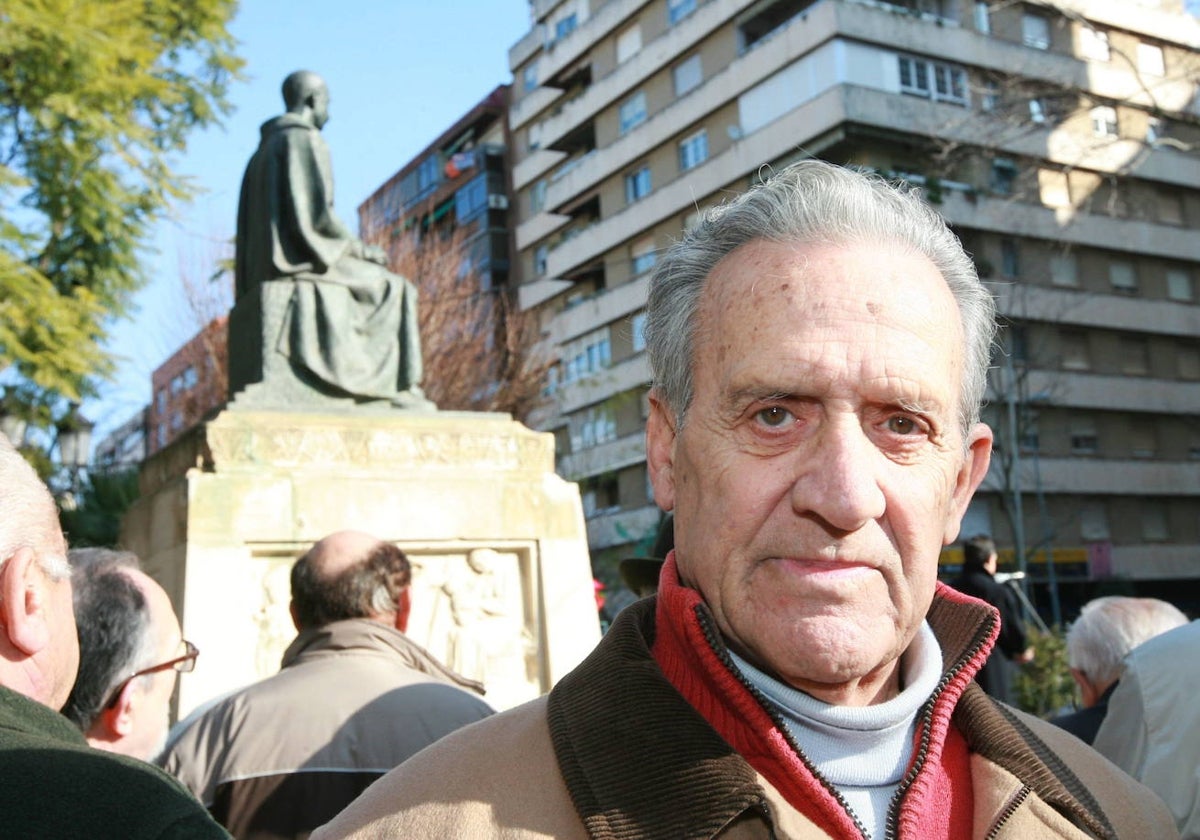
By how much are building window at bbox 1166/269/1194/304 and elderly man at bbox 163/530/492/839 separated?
4305 cm

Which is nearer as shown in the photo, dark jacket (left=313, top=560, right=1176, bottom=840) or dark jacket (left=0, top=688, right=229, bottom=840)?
dark jacket (left=313, top=560, right=1176, bottom=840)

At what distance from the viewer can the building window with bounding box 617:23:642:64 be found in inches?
1731

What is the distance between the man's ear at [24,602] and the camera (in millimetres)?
1939

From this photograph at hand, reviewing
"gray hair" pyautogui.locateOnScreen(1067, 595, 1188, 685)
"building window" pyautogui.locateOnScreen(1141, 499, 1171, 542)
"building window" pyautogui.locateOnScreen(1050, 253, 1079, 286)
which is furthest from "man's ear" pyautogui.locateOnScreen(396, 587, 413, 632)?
"building window" pyautogui.locateOnScreen(1141, 499, 1171, 542)

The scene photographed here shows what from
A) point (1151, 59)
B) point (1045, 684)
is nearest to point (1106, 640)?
→ point (1045, 684)

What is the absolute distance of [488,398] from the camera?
25.1 metres

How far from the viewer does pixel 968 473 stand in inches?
72.2

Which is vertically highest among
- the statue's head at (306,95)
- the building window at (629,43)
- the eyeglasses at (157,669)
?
the building window at (629,43)

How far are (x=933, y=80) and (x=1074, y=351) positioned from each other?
9.08m

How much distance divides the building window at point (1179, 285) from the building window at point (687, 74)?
15.6 m

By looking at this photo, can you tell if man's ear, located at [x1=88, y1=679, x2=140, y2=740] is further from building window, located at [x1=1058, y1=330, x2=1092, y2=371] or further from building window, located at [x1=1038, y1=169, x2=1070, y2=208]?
building window, located at [x1=1058, y1=330, x2=1092, y2=371]

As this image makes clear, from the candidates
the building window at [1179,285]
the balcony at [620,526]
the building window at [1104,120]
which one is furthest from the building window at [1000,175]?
the balcony at [620,526]

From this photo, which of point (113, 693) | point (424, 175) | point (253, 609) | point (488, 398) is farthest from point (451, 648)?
point (424, 175)

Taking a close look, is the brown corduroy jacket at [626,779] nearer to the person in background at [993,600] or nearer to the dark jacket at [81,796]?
the dark jacket at [81,796]
